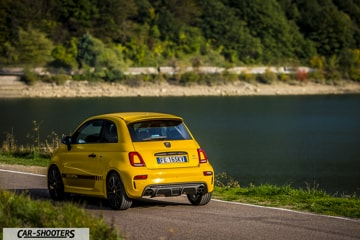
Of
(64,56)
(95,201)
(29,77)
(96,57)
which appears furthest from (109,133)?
(96,57)

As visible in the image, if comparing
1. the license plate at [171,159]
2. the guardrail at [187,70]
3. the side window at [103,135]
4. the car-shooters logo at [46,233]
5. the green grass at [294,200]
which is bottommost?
the guardrail at [187,70]

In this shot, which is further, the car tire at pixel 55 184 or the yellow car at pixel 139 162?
the car tire at pixel 55 184

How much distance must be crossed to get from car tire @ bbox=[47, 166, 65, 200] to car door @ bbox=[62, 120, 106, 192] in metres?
0.20

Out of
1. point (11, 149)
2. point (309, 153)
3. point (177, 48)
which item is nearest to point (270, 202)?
point (11, 149)

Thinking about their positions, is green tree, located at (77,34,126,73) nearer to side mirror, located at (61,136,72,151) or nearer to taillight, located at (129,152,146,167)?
side mirror, located at (61,136,72,151)

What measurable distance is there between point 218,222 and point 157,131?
231 cm

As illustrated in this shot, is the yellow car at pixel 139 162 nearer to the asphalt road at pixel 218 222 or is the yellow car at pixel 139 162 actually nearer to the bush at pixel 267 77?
the asphalt road at pixel 218 222

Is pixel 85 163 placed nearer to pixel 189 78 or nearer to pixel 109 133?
pixel 109 133

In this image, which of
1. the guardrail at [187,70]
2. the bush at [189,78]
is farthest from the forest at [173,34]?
the bush at [189,78]

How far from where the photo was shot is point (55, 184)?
1622 cm

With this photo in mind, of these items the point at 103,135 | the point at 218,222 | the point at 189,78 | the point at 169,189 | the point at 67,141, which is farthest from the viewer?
the point at 189,78

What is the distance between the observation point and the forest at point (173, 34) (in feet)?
471

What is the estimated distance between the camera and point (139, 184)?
14266mm

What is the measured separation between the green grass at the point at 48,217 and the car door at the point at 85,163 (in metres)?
2.64
